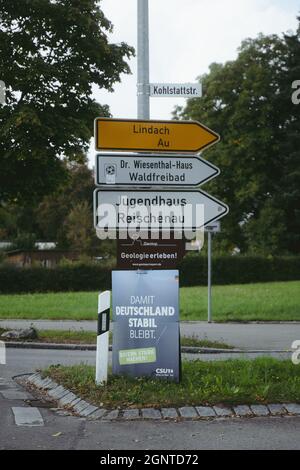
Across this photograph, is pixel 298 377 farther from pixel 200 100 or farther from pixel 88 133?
pixel 200 100

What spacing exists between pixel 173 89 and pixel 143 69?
1.45 ft

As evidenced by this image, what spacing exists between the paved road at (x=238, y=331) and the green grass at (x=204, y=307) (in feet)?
4.96

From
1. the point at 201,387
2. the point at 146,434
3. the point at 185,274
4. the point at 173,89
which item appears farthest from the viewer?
the point at 185,274

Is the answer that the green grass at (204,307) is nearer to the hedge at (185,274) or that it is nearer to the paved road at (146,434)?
the hedge at (185,274)

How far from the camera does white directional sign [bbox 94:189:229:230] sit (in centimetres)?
856

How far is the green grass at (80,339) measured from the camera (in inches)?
594

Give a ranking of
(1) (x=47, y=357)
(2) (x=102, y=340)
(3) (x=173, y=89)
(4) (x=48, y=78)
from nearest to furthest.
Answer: (2) (x=102, y=340) → (3) (x=173, y=89) → (1) (x=47, y=357) → (4) (x=48, y=78)

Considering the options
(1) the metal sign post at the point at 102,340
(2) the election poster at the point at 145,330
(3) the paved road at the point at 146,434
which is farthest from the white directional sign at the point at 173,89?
(3) the paved road at the point at 146,434

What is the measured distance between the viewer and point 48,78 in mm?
15461

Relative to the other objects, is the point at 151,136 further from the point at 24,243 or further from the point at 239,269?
the point at 24,243

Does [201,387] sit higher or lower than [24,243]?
lower

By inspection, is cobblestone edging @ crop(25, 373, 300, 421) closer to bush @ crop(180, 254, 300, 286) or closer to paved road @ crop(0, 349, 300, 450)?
paved road @ crop(0, 349, 300, 450)

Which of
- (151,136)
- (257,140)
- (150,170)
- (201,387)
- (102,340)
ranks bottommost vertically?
(201,387)

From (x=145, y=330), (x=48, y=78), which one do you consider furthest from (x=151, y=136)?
(x=48, y=78)
